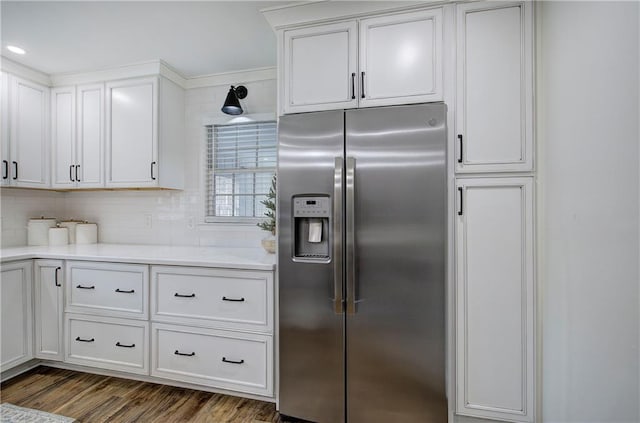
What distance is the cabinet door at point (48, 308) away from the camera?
2.40 meters

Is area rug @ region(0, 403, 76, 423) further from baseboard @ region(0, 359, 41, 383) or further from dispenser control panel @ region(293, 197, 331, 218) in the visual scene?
dispenser control panel @ region(293, 197, 331, 218)

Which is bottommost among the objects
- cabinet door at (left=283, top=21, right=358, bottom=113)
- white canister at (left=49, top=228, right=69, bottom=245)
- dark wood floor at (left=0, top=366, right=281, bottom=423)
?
dark wood floor at (left=0, top=366, right=281, bottom=423)

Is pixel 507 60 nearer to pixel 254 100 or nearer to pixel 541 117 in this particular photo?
pixel 541 117

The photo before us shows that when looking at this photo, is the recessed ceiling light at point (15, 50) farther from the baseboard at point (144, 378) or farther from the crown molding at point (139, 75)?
the baseboard at point (144, 378)

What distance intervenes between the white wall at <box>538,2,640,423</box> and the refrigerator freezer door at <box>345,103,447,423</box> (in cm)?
48

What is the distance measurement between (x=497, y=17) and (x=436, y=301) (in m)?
1.49

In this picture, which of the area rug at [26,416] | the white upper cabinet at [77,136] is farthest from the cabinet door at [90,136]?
the area rug at [26,416]

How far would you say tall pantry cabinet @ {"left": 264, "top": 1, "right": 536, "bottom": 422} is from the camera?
164 centimetres

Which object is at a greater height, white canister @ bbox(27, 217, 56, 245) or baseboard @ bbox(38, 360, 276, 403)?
white canister @ bbox(27, 217, 56, 245)

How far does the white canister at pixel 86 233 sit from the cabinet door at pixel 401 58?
9.32ft

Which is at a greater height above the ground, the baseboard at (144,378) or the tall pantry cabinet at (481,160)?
the tall pantry cabinet at (481,160)

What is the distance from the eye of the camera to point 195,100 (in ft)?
9.77

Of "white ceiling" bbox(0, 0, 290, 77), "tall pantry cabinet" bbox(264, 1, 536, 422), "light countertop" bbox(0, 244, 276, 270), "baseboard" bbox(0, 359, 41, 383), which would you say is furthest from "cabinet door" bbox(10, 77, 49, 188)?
"tall pantry cabinet" bbox(264, 1, 536, 422)

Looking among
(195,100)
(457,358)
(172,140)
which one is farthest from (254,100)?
(457,358)
